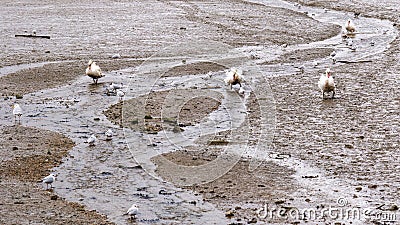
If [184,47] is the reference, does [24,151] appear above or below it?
below

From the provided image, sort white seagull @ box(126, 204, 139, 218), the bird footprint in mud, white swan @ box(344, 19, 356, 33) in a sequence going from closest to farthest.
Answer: white seagull @ box(126, 204, 139, 218)
the bird footprint in mud
white swan @ box(344, 19, 356, 33)

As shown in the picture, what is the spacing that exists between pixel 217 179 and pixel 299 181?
1.57 m

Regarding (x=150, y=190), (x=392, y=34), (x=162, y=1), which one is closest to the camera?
(x=150, y=190)

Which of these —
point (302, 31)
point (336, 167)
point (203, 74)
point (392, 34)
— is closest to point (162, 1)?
point (302, 31)

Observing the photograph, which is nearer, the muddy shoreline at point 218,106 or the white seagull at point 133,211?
the white seagull at point 133,211

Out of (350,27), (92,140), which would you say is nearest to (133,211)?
(92,140)

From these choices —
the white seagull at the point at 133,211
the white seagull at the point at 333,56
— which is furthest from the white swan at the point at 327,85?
the white seagull at the point at 133,211

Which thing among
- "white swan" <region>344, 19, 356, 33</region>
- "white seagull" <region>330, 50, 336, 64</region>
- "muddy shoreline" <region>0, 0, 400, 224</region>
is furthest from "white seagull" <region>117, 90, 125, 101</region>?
"white swan" <region>344, 19, 356, 33</region>

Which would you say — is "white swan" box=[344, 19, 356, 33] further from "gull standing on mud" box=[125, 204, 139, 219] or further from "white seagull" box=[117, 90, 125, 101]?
"gull standing on mud" box=[125, 204, 139, 219]

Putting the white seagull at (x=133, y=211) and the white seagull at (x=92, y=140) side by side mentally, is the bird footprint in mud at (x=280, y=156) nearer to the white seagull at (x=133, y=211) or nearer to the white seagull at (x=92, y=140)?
the white seagull at (x=92, y=140)

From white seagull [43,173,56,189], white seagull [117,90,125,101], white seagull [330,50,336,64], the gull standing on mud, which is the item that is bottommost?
the gull standing on mud

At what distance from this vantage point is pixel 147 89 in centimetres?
2386

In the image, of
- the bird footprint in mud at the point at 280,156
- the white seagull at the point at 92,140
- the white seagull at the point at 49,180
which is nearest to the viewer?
the white seagull at the point at 49,180

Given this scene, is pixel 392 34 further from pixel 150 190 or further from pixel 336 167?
pixel 150 190
